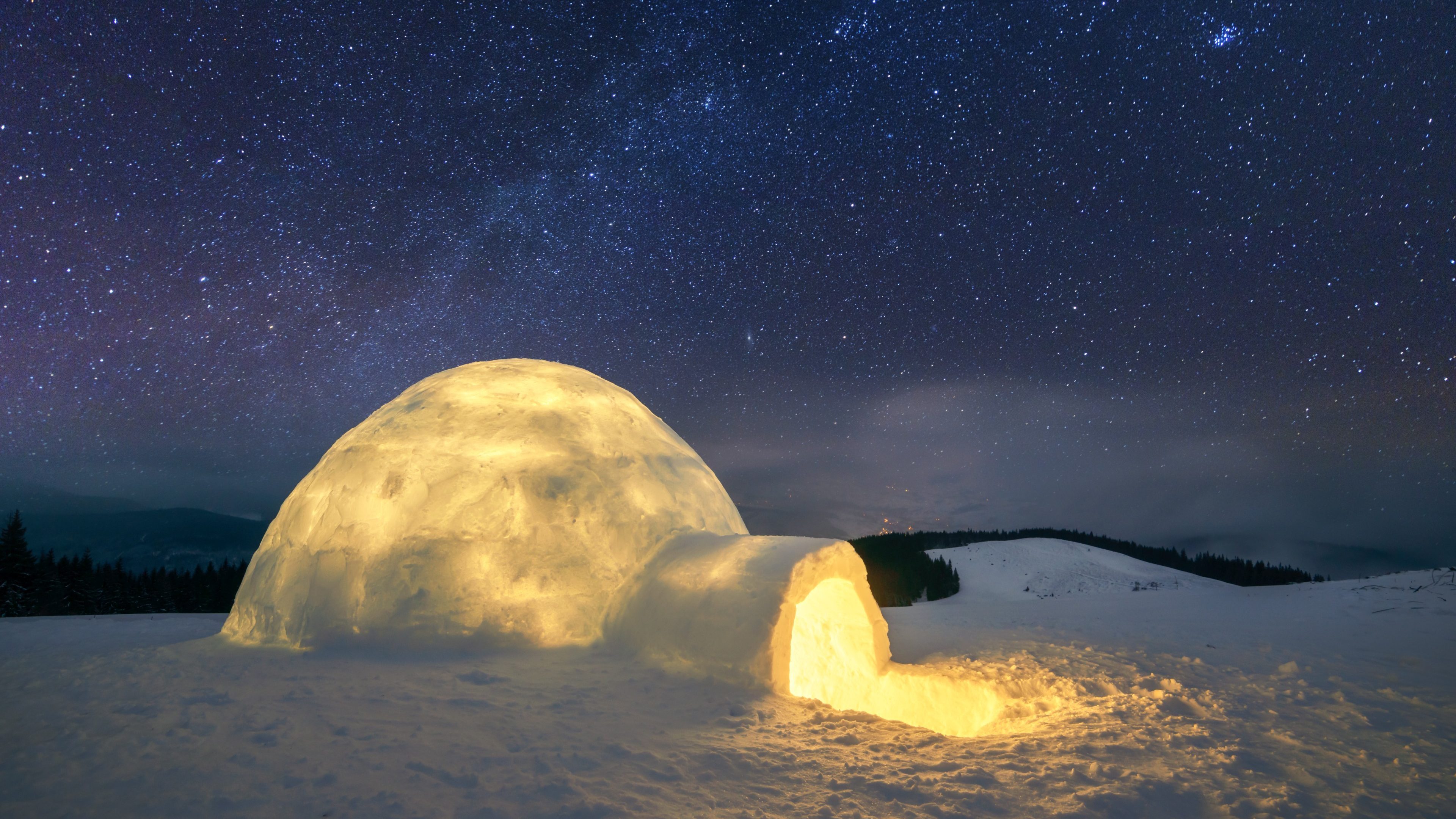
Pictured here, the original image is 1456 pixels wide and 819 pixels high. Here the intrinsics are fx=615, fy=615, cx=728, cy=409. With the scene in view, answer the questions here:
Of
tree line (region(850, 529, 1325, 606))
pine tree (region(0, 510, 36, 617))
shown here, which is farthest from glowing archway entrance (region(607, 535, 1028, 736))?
pine tree (region(0, 510, 36, 617))

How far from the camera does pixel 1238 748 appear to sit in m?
4.92

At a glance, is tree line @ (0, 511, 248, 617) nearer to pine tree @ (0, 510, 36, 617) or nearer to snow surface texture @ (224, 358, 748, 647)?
pine tree @ (0, 510, 36, 617)

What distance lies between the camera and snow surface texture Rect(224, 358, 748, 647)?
7.17m

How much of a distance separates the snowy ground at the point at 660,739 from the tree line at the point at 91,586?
25489mm

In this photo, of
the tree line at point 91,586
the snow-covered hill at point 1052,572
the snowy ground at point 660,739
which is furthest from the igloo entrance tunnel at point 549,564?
the snow-covered hill at point 1052,572

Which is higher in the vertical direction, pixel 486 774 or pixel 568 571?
pixel 568 571

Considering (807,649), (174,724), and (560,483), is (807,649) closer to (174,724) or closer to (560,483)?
(560,483)

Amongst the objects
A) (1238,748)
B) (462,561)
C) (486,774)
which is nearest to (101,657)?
(462,561)

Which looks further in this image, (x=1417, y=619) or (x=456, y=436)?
(x=1417, y=619)

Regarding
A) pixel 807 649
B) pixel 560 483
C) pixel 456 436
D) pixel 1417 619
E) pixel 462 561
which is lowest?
pixel 807 649

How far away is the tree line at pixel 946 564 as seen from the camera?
33.8m

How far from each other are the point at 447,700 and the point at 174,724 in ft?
6.14

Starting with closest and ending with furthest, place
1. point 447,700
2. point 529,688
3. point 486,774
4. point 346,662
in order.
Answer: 1. point 486,774
2. point 447,700
3. point 529,688
4. point 346,662

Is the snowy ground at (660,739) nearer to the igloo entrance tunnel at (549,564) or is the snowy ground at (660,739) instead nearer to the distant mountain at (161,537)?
the igloo entrance tunnel at (549,564)
